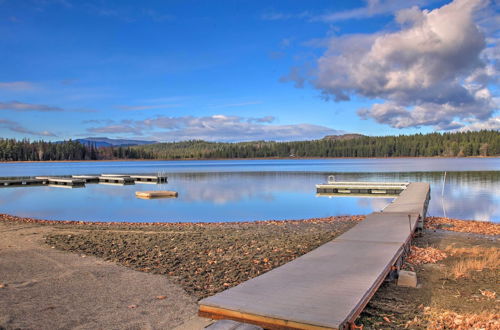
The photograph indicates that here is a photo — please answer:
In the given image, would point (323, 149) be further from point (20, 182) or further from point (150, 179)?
point (20, 182)

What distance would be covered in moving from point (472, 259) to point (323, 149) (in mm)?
123323

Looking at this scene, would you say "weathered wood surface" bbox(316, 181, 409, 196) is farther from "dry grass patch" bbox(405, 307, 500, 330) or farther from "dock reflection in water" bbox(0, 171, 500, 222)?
"dry grass patch" bbox(405, 307, 500, 330)

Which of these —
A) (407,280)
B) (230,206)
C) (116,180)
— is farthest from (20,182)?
(407,280)

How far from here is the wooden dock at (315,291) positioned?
12.3ft

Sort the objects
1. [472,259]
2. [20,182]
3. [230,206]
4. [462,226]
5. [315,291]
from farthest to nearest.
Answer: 1. [20,182]
2. [230,206]
3. [462,226]
4. [472,259]
5. [315,291]

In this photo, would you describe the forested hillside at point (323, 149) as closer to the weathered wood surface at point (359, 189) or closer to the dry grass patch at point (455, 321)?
the weathered wood surface at point (359, 189)

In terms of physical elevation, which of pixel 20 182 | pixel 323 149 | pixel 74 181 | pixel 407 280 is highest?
pixel 323 149

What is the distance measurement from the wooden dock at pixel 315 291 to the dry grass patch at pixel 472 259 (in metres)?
0.84

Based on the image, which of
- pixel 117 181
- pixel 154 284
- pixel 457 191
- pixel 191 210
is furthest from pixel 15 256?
pixel 117 181

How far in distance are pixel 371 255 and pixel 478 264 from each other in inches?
72.6

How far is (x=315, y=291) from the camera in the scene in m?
4.46

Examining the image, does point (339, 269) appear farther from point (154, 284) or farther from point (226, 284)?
point (154, 284)

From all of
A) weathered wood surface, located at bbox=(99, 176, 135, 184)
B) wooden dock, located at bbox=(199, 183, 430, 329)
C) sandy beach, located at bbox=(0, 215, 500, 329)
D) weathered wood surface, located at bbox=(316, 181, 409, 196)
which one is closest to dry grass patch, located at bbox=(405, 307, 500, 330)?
sandy beach, located at bbox=(0, 215, 500, 329)

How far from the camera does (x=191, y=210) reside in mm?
18109
